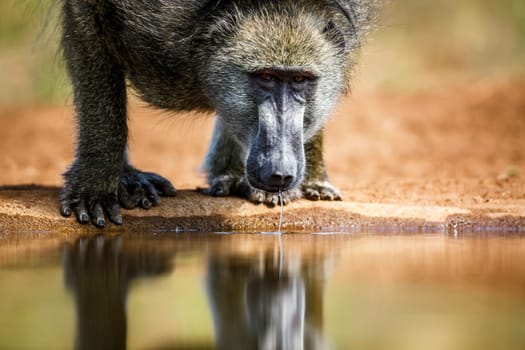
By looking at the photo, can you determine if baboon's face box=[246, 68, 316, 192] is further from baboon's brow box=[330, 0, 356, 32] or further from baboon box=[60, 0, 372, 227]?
baboon's brow box=[330, 0, 356, 32]

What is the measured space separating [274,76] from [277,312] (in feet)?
7.46

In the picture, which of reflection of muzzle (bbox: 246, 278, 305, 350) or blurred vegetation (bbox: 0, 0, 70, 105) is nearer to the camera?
reflection of muzzle (bbox: 246, 278, 305, 350)

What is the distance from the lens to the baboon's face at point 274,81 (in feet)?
17.9

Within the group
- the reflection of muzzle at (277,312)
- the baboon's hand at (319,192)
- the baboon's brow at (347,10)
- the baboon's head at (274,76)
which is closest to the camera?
the reflection of muzzle at (277,312)

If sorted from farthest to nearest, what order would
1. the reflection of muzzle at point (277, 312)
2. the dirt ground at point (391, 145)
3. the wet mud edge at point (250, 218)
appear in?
the dirt ground at point (391, 145) < the wet mud edge at point (250, 218) < the reflection of muzzle at point (277, 312)

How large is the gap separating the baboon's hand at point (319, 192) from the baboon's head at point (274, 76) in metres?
0.91

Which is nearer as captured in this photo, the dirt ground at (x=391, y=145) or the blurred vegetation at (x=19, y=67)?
the dirt ground at (x=391, y=145)

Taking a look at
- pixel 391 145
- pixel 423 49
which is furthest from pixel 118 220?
pixel 423 49

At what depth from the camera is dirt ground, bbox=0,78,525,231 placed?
8.31m

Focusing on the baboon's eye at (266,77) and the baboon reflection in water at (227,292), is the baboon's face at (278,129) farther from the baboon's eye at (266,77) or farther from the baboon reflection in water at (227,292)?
the baboon reflection in water at (227,292)

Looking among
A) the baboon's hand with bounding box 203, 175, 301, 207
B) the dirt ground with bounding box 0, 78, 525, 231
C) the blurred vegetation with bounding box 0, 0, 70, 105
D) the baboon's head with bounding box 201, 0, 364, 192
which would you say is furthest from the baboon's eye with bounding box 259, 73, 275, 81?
the blurred vegetation with bounding box 0, 0, 70, 105

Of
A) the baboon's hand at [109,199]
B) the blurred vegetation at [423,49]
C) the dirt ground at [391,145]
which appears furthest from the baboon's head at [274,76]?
the blurred vegetation at [423,49]

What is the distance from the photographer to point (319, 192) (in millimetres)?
6840

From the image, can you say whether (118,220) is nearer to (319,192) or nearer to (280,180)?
(280,180)
